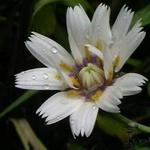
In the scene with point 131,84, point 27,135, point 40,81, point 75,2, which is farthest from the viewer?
point 27,135

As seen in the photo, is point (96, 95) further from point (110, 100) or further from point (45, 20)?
point (45, 20)

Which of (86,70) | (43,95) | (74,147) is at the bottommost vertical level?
(74,147)

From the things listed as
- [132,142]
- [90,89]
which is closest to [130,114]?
[132,142]

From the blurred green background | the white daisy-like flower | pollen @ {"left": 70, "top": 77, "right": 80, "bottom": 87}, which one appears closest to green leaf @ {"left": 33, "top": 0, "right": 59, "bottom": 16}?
the blurred green background

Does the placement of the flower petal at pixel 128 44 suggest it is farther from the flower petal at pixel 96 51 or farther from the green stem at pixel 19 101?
the green stem at pixel 19 101

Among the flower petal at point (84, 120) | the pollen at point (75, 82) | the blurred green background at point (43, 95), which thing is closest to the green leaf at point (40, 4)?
the blurred green background at point (43, 95)

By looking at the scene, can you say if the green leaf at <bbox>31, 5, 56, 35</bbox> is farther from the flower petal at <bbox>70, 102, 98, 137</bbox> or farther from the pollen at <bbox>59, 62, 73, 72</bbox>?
the flower petal at <bbox>70, 102, 98, 137</bbox>

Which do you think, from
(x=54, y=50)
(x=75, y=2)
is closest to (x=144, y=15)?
(x=75, y=2)
